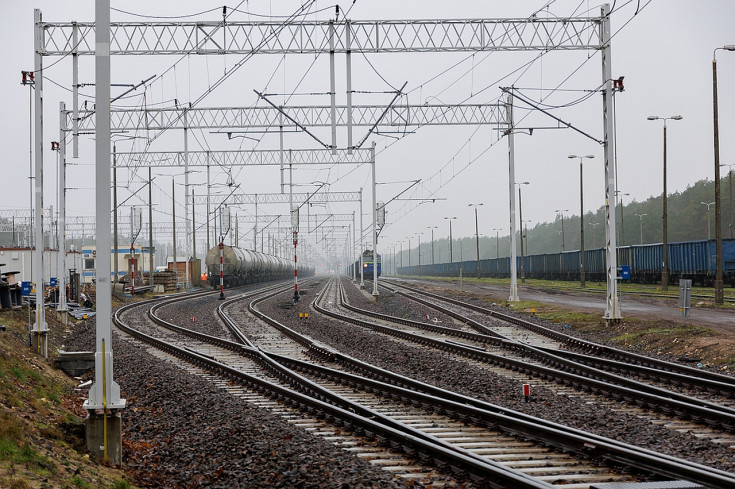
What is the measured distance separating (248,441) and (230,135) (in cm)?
2706

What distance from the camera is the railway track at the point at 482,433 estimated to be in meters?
7.44

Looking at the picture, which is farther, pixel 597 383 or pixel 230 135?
pixel 230 135

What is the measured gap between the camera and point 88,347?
2027 cm

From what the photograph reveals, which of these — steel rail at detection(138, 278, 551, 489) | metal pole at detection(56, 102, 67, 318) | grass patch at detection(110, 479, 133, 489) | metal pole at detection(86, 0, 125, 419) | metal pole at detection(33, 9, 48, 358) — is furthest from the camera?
metal pole at detection(56, 102, 67, 318)

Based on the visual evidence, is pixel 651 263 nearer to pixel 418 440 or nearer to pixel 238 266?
pixel 238 266

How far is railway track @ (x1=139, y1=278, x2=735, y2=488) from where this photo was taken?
293 inches

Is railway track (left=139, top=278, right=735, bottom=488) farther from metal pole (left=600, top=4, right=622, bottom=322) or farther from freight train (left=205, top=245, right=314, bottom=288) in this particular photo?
freight train (left=205, top=245, right=314, bottom=288)

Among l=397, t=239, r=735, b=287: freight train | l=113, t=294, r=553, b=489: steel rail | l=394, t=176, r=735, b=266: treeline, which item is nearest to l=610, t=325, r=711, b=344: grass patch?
l=113, t=294, r=553, b=489: steel rail

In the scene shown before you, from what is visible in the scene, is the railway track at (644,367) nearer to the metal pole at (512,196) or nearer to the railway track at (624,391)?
the railway track at (624,391)

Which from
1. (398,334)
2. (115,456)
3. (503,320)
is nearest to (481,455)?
(115,456)

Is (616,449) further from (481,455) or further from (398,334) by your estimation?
(398,334)

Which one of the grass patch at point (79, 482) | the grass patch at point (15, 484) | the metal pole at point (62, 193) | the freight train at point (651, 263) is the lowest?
the grass patch at point (79, 482)

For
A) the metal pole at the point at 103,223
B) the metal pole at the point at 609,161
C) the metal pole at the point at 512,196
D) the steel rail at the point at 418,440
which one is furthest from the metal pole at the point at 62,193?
the metal pole at the point at 512,196

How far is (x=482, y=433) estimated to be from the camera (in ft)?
30.3
